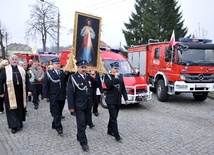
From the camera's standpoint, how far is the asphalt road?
16.6ft

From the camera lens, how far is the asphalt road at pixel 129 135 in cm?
506

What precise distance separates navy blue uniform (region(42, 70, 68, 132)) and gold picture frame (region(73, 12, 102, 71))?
89 cm

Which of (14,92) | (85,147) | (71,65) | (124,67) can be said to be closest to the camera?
(85,147)

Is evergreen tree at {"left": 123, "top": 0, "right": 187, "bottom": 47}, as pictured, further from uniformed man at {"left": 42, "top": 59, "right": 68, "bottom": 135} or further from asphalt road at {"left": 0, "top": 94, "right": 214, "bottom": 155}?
uniformed man at {"left": 42, "top": 59, "right": 68, "bottom": 135}

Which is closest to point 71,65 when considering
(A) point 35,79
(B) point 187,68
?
(A) point 35,79

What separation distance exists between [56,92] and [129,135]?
6.84 feet

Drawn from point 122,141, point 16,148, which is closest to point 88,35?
point 122,141

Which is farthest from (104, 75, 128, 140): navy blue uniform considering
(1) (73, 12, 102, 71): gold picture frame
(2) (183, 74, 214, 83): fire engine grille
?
(2) (183, 74, 214, 83): fire engine grille

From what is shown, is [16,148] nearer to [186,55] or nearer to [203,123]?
[203,123]

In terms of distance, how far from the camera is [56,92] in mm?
6109

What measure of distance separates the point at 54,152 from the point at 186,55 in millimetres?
7040

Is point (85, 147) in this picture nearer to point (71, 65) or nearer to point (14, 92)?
point (71, 65)

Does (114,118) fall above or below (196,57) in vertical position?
below

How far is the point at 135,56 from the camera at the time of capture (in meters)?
14.4
